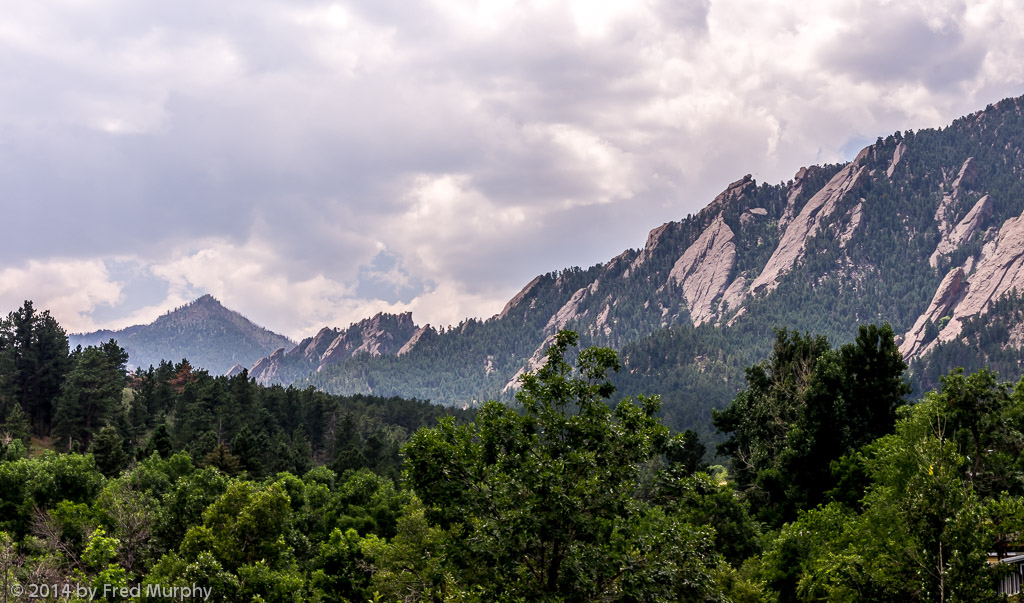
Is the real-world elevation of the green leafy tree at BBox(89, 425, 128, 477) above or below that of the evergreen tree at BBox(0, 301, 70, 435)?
below

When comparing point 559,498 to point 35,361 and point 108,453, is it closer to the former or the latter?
point 108,453

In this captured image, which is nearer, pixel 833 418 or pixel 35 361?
pixel 833 418

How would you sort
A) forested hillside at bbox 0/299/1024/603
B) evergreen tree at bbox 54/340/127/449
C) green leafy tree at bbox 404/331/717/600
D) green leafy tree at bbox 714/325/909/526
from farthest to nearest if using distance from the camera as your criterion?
1. evergreen tree at bbox 54/340/127/449
2. green leafy tree at bbox 714/325/909/526
3. forested hillside at bbox 0/299/1024/603
4. green leafy tree at bbox 404/331/717/600

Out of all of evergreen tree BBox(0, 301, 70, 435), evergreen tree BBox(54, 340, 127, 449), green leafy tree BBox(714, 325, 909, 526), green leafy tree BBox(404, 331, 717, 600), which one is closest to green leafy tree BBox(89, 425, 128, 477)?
evergreen tree BBox(54, 340, 127, 449)

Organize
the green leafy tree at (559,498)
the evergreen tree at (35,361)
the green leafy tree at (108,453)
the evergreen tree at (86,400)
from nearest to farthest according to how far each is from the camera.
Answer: the green leafy tree at (559,498) → the green leafy tree at (108,453) → the evergreen tree at (86,400) → the evergreen tree at (35,361)

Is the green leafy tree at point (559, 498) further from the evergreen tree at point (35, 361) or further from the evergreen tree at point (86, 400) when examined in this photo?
the evergreen tree at point (35, 361)

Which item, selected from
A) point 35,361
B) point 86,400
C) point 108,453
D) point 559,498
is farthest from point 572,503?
point 35,361

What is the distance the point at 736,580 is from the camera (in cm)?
3988

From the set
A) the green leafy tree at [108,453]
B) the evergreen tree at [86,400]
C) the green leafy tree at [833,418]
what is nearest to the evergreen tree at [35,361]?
the evergreen tree at [86,400]

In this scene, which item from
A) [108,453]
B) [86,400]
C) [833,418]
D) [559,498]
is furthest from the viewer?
[86,400]

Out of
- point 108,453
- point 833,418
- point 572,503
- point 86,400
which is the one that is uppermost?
point 833,418

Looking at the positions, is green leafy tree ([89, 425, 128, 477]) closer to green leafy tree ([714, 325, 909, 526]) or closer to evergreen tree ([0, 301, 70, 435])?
evergreen tree ([0, 301, 70, 435])

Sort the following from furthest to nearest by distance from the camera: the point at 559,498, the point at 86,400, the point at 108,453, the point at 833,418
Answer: the point at 86,400 < the point at 108,453 < the point at 833,418 < the point at 559,498

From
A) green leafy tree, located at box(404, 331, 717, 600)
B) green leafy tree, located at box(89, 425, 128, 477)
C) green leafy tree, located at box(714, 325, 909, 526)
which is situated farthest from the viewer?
green leafy tree, located at box(89, 425, 128, 477)
